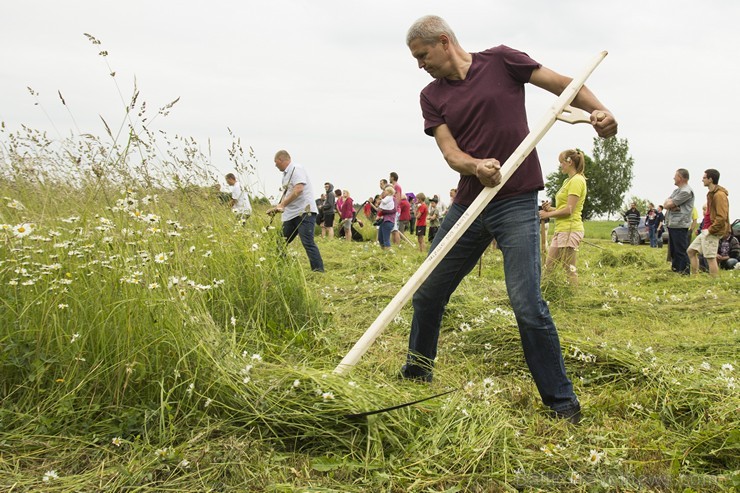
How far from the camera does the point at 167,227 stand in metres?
3.75

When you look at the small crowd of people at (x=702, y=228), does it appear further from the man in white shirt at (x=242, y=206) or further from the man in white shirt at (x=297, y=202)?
the man in white shirt at (x=242, y=206)

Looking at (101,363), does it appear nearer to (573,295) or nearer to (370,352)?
(370,352)

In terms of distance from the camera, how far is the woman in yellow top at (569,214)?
24.1 feet

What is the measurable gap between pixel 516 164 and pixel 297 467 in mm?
1672

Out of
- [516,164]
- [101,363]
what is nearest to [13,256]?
[101,363]

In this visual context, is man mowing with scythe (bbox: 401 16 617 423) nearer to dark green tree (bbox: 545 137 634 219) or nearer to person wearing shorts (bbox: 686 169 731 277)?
person wearing shorts (bbox: 686 169 731 277)

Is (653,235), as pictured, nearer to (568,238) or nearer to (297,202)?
(568,238)

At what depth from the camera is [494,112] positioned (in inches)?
128

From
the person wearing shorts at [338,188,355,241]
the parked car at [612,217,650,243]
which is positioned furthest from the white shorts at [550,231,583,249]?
the parked car at [612,217,650,243]

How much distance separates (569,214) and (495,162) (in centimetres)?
464

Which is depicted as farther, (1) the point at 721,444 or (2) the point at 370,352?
(2) the point at 370,352

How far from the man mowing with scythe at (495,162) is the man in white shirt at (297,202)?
4292 millimetres

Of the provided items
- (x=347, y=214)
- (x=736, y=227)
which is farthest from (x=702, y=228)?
(x=347, y=214)

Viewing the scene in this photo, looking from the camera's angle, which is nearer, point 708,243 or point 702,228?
point 708,243
